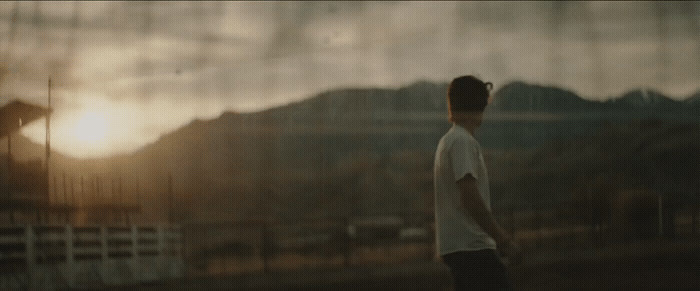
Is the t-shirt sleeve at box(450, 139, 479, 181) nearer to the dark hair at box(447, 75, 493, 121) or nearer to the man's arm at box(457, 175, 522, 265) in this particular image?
the man's arm at box(457, 175, 522, 265)

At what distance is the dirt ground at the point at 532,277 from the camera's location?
12406 mm

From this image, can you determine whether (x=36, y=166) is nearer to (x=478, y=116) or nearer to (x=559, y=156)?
(x=478, y=116)

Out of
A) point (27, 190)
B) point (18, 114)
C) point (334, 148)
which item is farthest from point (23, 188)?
point (334, 148)

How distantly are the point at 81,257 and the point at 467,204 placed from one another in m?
12.4

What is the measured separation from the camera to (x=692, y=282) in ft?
39.8

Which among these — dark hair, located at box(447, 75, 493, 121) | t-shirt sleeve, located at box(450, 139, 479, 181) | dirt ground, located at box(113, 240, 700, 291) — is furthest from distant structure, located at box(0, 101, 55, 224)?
t-shirt sleeve, located at box(450, 139, 479, 181)

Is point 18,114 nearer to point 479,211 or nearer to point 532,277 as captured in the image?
point 532,277

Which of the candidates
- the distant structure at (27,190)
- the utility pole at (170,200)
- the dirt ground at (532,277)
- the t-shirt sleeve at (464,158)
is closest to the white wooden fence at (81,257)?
the distant structure at (27,190)

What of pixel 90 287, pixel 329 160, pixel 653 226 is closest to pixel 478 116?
pixel 90 287

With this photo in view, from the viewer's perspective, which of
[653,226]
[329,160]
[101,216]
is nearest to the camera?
[101,216]

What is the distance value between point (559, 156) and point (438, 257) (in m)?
65.9

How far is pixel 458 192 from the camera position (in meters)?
4.09

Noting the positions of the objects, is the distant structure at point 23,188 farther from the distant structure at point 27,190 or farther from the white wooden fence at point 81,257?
the white wooden fence at point 81,257

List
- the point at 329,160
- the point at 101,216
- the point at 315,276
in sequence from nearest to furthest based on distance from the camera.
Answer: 1. the point at 315,276
2. the point at 101,216
3. the point at 329,160
